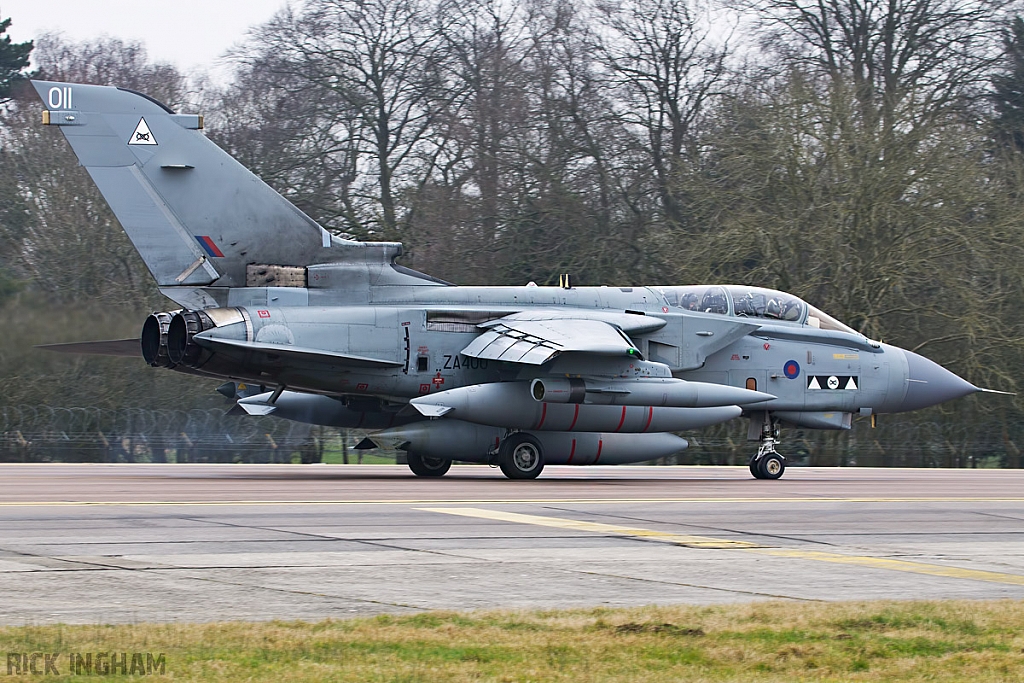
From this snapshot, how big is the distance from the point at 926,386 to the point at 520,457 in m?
7.53

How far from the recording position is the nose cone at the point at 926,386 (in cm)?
2247

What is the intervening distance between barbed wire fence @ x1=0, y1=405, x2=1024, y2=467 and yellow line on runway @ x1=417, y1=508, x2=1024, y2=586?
541 inches

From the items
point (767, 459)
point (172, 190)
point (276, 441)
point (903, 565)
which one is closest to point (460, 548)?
point (903, 565)

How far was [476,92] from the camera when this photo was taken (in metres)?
39.5

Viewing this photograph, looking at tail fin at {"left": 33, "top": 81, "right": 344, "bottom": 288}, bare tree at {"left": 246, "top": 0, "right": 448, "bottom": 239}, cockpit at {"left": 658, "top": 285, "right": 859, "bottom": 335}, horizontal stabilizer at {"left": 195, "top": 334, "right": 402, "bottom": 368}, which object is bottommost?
horizontal stabilizer at {"left": 195, "top": 334, "right": 402, "bottom": 368}

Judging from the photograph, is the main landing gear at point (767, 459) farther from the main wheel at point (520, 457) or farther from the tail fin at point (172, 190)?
the tail fin at point (172, 190)

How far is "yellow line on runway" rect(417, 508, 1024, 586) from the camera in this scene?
9.21m

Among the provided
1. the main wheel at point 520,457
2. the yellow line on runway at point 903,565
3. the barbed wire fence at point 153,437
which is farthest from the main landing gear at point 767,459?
the yellow line on runway at point 903,565

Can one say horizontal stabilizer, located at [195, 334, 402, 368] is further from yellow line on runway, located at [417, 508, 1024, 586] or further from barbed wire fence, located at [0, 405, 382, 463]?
barbed wire fence, located at [0, 405, 382, 463]

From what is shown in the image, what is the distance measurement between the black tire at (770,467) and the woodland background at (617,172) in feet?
32.1

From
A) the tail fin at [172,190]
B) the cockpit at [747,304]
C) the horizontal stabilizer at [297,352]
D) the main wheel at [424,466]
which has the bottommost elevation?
the main wheel at [424,466]

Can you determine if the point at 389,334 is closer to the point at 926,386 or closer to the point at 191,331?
the point at 191,331

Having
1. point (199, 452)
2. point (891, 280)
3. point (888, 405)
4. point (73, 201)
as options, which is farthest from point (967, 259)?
point (73, 201)

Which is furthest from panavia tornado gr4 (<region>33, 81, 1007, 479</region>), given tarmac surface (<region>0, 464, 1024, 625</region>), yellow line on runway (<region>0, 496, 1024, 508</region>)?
yellow line on runway (<region>0, 496, 1024, 508</region>)
